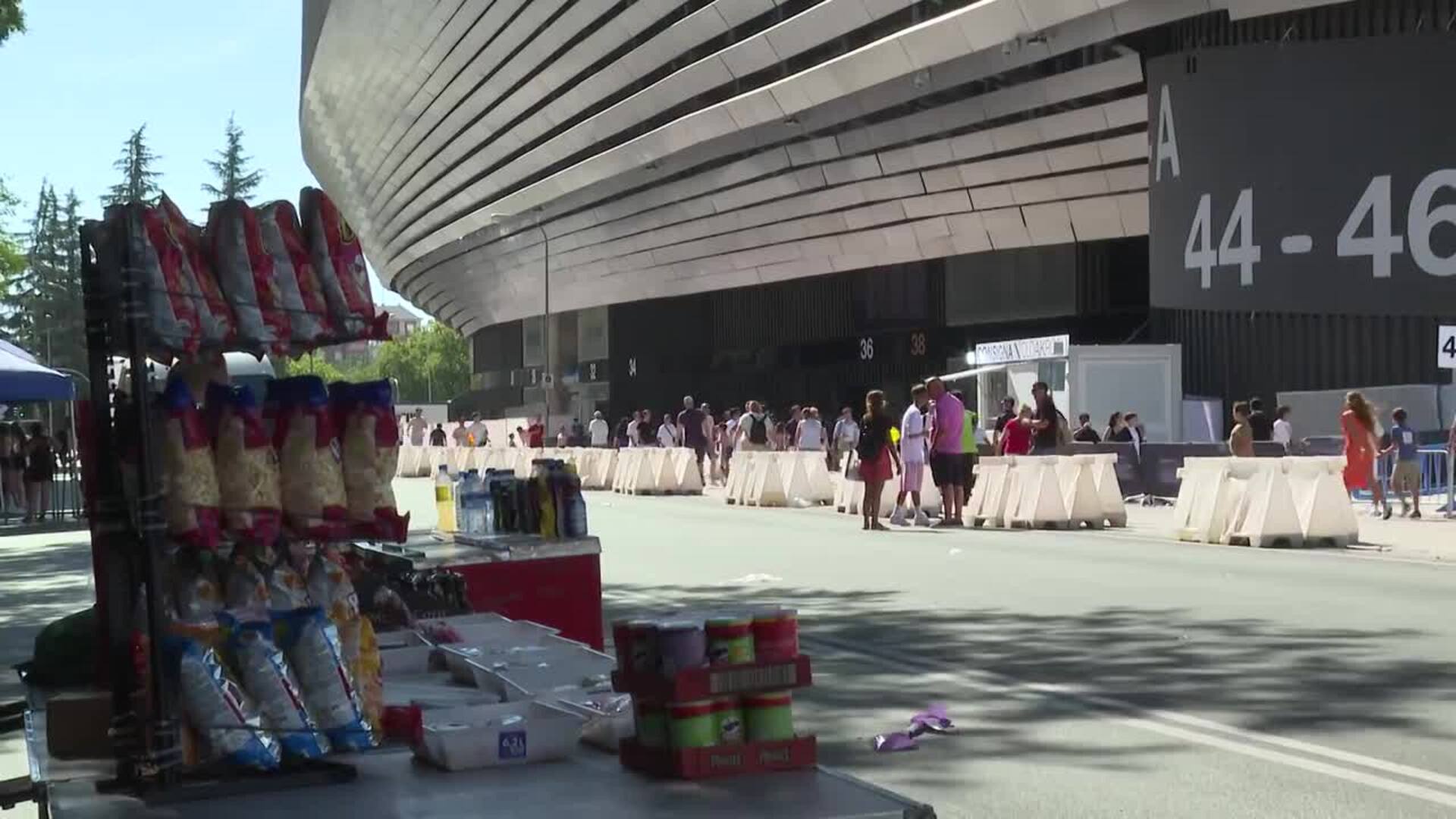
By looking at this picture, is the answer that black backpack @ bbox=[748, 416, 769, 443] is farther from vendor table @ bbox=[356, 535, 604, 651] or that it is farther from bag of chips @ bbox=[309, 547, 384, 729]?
bag of chips @ bbox=[309, 547, 384, 729]

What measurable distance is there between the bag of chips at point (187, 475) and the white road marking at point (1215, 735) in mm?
4413

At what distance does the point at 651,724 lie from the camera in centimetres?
444

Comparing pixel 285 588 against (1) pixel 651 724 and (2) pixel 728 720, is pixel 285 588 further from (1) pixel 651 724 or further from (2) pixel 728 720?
(2) pixel 728 720

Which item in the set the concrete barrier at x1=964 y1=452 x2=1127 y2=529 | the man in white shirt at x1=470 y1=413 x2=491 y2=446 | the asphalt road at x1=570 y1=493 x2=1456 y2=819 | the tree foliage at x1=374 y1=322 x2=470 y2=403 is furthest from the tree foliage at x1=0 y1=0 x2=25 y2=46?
the tree foliage at x1=374 y1=322 x2=470 y2=403

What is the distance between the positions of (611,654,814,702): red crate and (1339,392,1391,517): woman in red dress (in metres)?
19.7

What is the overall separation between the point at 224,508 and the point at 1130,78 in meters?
35.8

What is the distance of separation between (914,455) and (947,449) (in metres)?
0.44

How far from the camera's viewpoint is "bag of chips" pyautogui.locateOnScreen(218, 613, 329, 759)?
4316mm

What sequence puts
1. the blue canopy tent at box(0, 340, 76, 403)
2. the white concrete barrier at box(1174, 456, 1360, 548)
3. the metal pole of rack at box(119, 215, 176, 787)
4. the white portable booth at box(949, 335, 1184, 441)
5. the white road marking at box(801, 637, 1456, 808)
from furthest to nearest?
the white portable booth at box(949, 335, 1184, 441), the blue canopy tent at box(0, 340, 76, 403), the white concrete barrier at box(1174, 456, 1360, 548), the white road marking at box(801, 637, 1456, 808), the metal pole of rack at box(119, 215, 176, 787)

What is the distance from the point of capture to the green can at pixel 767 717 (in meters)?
4.46

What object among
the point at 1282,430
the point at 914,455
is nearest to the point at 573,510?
the point at 914,455

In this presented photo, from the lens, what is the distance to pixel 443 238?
7438cm

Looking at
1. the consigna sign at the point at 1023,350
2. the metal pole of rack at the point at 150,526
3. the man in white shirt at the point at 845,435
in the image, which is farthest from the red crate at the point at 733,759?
the man in white shirt at the point at 845,435

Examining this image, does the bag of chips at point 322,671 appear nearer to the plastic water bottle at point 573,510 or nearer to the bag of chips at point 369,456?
the bag of chips at point 369,456
